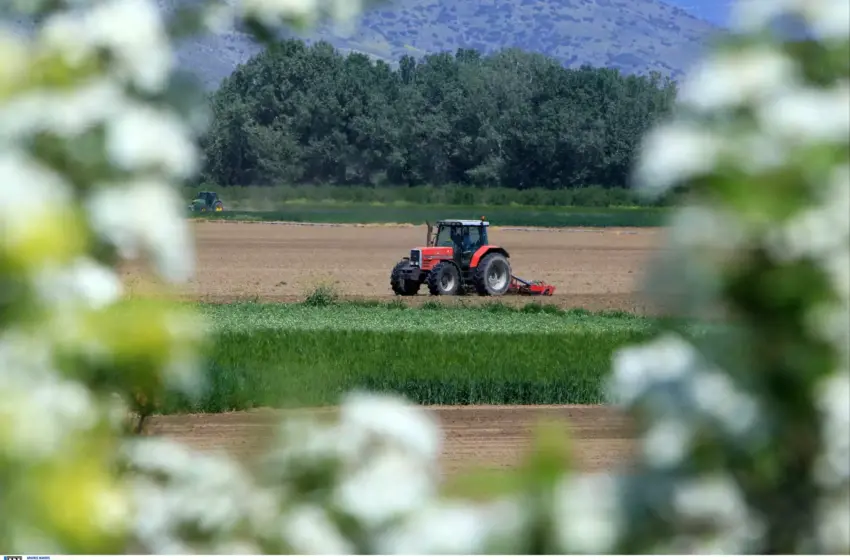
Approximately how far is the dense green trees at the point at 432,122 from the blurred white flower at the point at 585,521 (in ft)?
149

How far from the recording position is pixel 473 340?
17703 millimetres

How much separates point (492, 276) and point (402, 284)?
1875 mm

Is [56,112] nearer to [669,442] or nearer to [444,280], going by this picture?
[669,442]

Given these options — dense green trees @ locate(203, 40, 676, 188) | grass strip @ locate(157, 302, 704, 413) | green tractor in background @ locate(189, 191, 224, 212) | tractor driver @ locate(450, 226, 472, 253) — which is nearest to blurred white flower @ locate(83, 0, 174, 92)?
grass strip @ locate(157, 302, 704, 413)

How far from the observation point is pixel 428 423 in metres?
1.18

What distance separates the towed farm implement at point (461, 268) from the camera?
25766mm

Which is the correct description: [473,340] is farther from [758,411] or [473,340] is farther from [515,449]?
[758,411]

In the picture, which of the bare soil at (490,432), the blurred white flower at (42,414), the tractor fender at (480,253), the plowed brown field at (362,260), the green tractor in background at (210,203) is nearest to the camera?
the blurred white flower at (42,414)

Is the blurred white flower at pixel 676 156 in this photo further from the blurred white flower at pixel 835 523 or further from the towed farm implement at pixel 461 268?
the towed farm implement at pixel 461 268

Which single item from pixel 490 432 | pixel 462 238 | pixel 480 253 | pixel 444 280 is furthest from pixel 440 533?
pixel 462 238

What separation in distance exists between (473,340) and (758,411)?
16.7 m

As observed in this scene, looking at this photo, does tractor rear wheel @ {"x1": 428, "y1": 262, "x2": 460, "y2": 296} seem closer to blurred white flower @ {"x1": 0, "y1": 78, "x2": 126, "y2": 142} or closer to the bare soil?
the bare soil

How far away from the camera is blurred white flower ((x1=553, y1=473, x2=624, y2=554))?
1054 millimetres

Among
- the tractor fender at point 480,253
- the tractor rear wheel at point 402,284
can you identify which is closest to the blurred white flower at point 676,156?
the tractor fender at point 480,253
